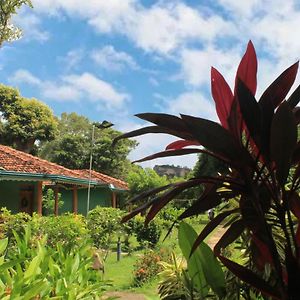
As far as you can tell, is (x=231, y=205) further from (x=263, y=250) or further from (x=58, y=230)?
(x=58, y=230)

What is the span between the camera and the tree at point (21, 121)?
27391 millimetres

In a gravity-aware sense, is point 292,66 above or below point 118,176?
below

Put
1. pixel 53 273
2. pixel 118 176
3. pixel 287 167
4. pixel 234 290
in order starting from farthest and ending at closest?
pixel 118 176 → pixel 53 273 → pixel 234 290 → pixel 287 167

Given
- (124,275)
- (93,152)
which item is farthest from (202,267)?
(93,152)

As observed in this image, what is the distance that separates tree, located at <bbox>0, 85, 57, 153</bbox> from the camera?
89.9ft

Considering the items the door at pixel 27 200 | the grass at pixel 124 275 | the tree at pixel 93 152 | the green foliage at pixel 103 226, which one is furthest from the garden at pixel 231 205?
the tree at pixel 93 152

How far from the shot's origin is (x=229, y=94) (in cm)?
149

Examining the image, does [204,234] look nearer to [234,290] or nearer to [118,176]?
[234,290]

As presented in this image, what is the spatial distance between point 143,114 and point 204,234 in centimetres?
44

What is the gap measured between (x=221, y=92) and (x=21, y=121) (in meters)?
27.5

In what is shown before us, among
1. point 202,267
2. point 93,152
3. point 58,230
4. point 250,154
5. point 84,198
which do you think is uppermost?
point 93,152

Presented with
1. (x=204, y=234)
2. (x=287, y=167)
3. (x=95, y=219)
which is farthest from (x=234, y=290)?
(x=95, y=219)

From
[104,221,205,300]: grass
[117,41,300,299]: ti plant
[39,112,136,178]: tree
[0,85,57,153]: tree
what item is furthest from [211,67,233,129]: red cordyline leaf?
[39,112,136,178]: tree

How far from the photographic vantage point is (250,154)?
1309 millimetres
